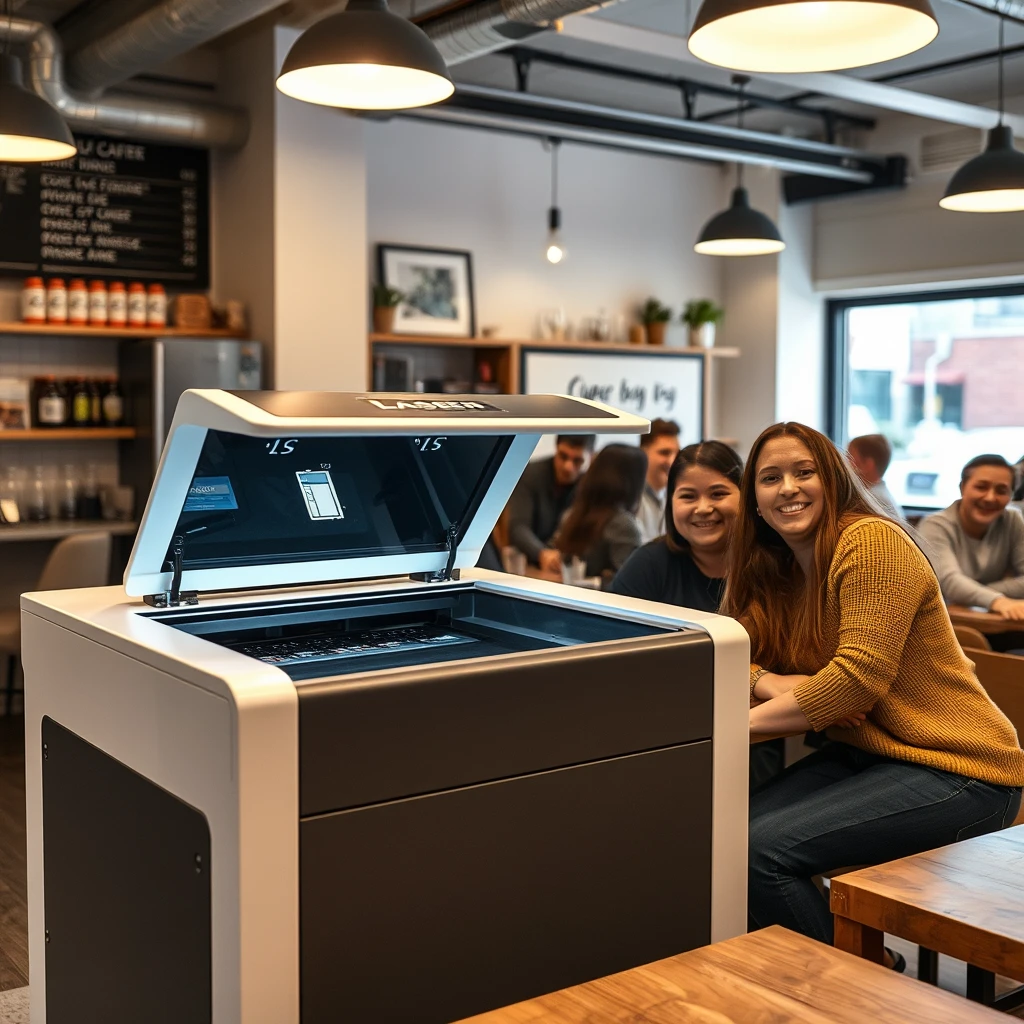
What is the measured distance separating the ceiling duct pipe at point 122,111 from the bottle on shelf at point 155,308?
2.22ft

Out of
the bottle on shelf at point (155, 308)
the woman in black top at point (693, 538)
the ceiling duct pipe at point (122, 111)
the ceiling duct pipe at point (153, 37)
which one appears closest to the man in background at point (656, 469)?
the woman in black top at point (693, 538)

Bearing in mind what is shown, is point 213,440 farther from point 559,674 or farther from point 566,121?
point 566,121

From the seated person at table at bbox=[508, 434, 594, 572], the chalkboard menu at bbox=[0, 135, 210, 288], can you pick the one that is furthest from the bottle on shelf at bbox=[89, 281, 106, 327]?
the seated person at table at bbox=[508, 434, 594, 572]

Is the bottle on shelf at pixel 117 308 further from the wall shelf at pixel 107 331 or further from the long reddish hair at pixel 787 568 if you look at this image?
the long reddish hair at pixel 787 568

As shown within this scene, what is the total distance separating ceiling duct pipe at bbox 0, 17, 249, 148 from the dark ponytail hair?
126 inches

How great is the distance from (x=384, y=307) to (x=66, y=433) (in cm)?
178

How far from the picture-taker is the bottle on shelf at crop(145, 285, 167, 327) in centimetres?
552

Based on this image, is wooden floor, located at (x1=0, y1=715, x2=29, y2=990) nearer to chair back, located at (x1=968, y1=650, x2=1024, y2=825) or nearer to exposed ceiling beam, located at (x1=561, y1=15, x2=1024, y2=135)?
chair back, located at (x1=968, y1=650, x2=1024, y2=825)

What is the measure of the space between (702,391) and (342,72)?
4818mm

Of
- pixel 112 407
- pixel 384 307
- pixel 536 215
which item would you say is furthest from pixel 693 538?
pixel 536 215

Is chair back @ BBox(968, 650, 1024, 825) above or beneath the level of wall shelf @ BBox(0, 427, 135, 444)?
beneath

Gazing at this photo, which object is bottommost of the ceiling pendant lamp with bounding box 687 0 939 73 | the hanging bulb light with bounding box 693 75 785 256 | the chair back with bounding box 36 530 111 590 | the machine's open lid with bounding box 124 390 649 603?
the chair back with bounding box 36 530 111 590

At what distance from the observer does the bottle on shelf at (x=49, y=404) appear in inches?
212

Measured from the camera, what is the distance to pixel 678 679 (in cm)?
170
